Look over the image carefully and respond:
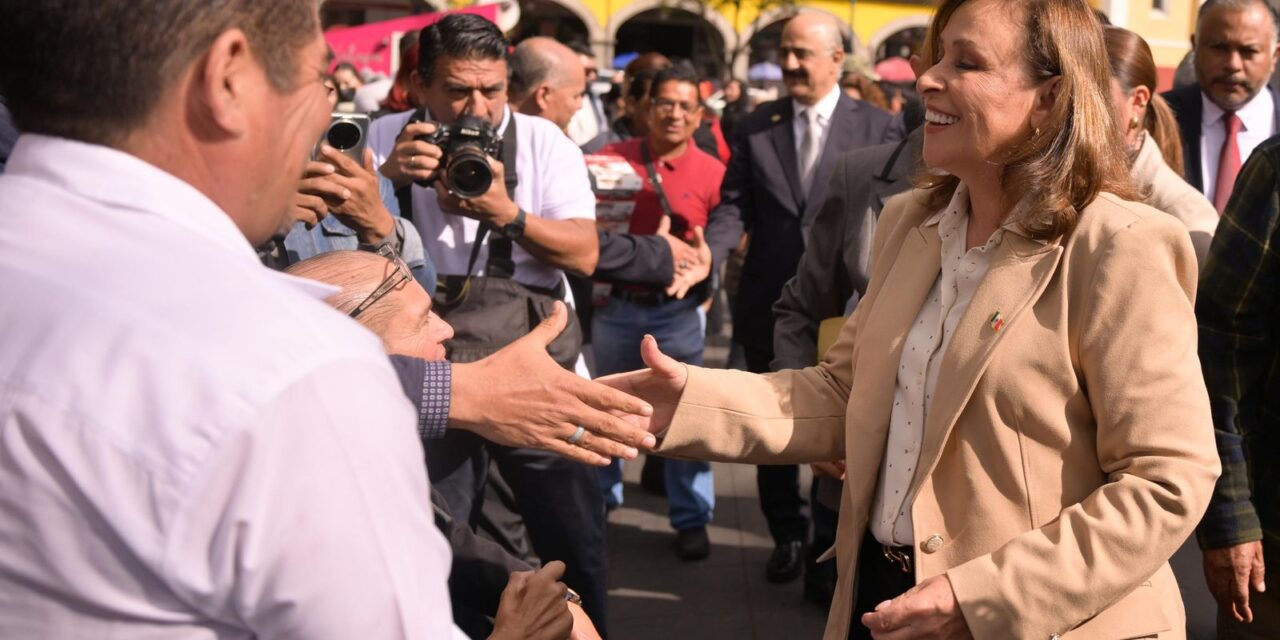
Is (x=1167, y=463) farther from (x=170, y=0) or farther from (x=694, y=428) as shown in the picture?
(x=170, y=0)

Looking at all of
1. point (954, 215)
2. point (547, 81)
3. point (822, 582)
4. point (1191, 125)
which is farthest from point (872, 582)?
point (547, 81)

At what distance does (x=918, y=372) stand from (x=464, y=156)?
1.80 m

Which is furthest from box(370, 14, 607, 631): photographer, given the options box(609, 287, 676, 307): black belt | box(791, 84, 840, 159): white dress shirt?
box(791, 84, 840, 159): white dress shirt

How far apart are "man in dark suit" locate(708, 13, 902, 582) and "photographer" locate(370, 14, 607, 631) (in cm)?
123

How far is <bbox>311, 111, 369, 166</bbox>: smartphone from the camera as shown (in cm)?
308

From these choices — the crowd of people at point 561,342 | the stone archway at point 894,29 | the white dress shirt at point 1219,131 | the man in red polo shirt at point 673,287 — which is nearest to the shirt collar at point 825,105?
the crowd of people at point 561,342

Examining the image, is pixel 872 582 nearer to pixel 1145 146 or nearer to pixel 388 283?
pixel 388 283

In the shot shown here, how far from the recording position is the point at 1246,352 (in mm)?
2662

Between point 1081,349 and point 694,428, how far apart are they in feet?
2.33

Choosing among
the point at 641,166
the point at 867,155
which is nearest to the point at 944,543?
the point at 867,155

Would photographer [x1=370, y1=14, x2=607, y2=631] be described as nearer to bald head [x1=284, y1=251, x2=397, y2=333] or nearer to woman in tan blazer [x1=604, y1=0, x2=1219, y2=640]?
bald head [x1=284, y1=251, x2=397, y2=333]

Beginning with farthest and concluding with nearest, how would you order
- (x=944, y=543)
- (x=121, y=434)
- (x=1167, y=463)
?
1. (x=944, y=543)
2. (x=1167, y=463)
3. (x=121, y=434)

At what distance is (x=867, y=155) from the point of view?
3.43 metres

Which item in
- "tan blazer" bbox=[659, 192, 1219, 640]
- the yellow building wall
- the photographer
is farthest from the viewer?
the yellow building wall
